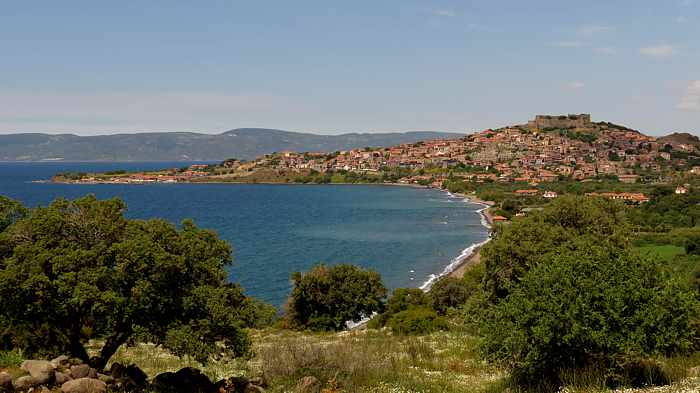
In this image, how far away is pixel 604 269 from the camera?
528 inches

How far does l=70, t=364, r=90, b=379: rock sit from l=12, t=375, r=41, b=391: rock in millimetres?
864

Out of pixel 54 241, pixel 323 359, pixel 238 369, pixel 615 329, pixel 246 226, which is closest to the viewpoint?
pixel 615 329

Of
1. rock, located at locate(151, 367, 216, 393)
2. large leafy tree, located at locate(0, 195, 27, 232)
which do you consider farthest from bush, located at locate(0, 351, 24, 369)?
large leafy tree, located at locate(0, 195, 27, 232)

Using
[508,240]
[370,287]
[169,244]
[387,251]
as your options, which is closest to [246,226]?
[387,251]

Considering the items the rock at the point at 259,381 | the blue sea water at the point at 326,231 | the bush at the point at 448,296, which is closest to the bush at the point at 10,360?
the rock at the point at 259,381

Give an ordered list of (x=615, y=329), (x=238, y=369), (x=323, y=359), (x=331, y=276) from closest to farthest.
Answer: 1. (x=615, y=329)
2. (x=323, y=359)
3. (x=238, y=369)
4. (x=331, y=276)

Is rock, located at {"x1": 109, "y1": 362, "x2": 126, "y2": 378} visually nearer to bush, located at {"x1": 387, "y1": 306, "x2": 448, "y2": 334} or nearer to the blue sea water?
bush, located at {"x1": 387, "y1": 306, "x2": 448, "y2": 334}

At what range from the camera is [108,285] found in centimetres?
1396

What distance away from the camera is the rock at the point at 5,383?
11.6m

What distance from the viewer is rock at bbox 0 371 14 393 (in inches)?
455

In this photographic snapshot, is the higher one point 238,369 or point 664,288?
point 664,288

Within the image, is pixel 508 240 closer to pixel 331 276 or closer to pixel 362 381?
pixel 362 381

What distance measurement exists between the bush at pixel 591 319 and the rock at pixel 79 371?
973 cm

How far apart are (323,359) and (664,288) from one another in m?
8.97
